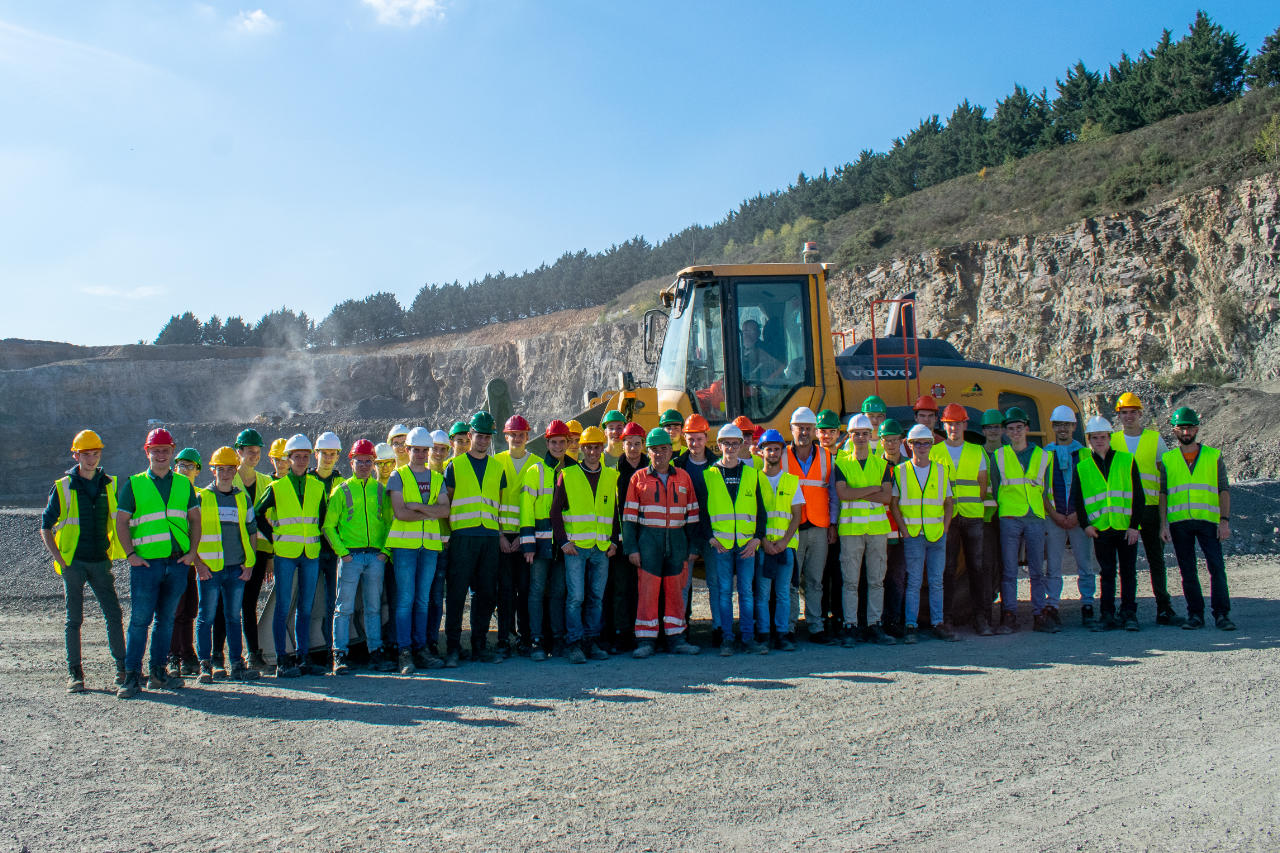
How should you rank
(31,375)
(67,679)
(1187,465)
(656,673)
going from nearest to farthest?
(656,673) → (67,679) → (1187,465) → (31,375)

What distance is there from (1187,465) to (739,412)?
3861mm

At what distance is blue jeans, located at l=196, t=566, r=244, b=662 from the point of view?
6.54 metres

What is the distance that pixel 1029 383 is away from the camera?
31.8 feet

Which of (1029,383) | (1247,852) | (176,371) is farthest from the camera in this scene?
(176,371)

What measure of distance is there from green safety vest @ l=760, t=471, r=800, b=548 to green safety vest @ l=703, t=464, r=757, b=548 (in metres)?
0.11

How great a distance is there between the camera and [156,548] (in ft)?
20.4

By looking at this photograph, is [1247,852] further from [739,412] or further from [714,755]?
[739,412]

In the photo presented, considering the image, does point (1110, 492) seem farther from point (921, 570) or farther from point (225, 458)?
point (225, 458)

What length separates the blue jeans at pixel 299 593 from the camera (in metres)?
6.70

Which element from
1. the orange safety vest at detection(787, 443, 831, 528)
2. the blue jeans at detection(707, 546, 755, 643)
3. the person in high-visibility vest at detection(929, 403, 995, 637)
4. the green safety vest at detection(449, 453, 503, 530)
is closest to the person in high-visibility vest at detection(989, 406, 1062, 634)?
the person in high-visibility vest at detection(929, 403, 995, 637)

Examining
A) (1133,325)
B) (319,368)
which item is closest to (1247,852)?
(1133,325)

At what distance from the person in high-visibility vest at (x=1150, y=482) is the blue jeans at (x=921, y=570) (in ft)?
5.77

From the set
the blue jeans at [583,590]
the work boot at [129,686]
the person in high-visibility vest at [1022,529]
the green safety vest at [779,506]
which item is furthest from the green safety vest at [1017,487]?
the work boot at [129,686]

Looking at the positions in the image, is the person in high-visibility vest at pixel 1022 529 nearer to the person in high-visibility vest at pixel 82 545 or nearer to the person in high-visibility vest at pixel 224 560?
the person in high-visibility vest at pixel 224 560
